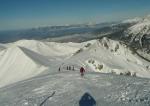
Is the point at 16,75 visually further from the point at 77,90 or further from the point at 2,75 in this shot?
the point at 77,90

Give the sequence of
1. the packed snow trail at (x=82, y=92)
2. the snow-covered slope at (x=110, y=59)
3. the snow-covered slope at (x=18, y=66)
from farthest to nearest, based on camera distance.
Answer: the snow-covered slope at (x=110, y=59), the snow-covered slope at (x=18, y=66), the packed snow trail at (x=82, y=92)

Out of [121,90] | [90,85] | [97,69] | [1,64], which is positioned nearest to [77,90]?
[90,85]

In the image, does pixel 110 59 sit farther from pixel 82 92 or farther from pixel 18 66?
pixel 82 92

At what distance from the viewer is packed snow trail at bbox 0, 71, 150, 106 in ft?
76.3

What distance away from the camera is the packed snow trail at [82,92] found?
76.3 ft

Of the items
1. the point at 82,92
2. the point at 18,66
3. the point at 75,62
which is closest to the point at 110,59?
the point at 75,62

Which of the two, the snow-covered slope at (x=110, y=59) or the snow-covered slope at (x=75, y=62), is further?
the snow-covered slope at (x=110, y=59)

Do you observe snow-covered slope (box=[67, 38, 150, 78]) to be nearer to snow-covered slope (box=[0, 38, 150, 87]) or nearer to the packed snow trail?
snow-covered slope (box=[0, 38, 150, 87])

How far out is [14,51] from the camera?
96.9m

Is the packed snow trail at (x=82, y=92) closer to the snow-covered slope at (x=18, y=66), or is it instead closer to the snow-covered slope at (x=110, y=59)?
the snow-covered slope at (x=18, y=66)

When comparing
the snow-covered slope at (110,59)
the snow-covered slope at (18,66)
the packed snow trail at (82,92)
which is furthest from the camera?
the snow-covered slope at (110,59)

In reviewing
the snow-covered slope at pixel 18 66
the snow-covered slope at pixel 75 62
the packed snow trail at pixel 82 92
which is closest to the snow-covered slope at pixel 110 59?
the snow-covered slope at pixel 75 62

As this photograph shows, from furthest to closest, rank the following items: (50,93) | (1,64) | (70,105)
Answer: (1,64) → (50,93) → (70,105)

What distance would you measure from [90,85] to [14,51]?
71.8 meters
